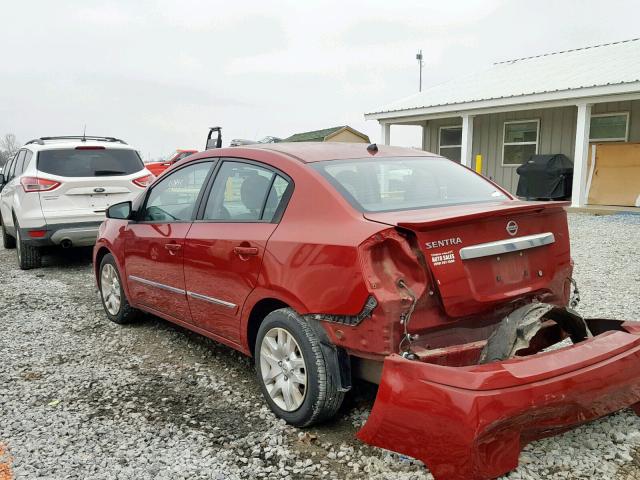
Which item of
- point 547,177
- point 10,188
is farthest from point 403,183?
point 547,177

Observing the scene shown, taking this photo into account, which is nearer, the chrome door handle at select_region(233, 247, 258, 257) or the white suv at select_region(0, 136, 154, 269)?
the chrome door handle at select_region(233, 247, 258, 257)

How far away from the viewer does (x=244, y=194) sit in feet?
12.2

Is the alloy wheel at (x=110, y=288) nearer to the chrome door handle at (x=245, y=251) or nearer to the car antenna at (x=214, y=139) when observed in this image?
the chrome door handle at (x=245, y=251)

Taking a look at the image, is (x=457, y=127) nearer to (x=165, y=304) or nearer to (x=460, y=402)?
(x=165, y=304)

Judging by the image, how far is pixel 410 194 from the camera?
336 centimetres

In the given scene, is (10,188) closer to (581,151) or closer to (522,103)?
(522,103)

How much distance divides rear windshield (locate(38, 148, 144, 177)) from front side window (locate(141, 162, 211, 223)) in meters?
3.59

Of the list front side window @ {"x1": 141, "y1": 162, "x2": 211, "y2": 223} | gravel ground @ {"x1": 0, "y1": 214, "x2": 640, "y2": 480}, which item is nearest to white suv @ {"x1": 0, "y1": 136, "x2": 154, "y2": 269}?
gravel ground @ {"x1": 0, "y1": 214, "x2": 640, "y2": 480}

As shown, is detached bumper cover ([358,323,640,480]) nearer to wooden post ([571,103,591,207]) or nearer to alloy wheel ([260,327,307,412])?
alloy wheel ([260,327,307,412])

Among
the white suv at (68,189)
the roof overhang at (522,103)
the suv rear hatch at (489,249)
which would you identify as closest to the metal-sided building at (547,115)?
the roof overhang at (522,103)

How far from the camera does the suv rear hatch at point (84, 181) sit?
24.7 ft

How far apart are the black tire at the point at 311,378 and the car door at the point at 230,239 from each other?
399 mm

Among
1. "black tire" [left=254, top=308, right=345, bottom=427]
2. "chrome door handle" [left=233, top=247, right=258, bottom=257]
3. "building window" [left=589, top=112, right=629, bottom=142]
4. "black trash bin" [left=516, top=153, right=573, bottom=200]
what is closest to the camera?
"black tire" [left=254, top=308, right=345, bottom=427]

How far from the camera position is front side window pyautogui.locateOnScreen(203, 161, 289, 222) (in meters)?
3.44
